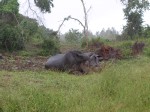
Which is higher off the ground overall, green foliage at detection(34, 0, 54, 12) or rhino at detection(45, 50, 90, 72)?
green foliage at detection(34, 0, 54, 12)

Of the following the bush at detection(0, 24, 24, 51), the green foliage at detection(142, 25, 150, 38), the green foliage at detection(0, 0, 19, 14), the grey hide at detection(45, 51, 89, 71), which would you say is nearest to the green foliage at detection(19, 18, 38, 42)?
the green foliage at detection(0, 0, 19, 14)

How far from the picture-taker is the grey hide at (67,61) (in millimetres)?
11055

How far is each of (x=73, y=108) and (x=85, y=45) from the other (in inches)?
610

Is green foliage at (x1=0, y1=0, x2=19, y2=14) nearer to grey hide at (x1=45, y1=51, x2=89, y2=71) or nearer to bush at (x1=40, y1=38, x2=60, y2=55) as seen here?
bush at (x1=40, y1=38, x2=60, y2=55)

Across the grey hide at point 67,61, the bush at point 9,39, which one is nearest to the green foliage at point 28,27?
the bush at point 9,39

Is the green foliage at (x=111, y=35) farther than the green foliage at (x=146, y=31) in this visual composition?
Yes

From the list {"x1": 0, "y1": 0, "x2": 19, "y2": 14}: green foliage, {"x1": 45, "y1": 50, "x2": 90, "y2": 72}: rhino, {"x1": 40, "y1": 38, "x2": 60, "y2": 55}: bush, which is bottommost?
{"x1": 45, "y1": 50, "x2": 90, "y2": 72}: rhino

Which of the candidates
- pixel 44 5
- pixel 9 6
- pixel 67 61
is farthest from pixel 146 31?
pixel 67 61

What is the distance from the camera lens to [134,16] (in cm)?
2522

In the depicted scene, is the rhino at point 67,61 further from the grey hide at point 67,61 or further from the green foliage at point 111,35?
the green foliage at point 111,35

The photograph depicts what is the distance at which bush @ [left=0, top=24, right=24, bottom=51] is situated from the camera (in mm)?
16500

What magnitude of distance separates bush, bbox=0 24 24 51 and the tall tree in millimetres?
10005

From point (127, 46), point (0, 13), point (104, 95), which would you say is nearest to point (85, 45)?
point (127, 46)

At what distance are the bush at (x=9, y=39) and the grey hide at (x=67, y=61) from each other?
5.58 m
